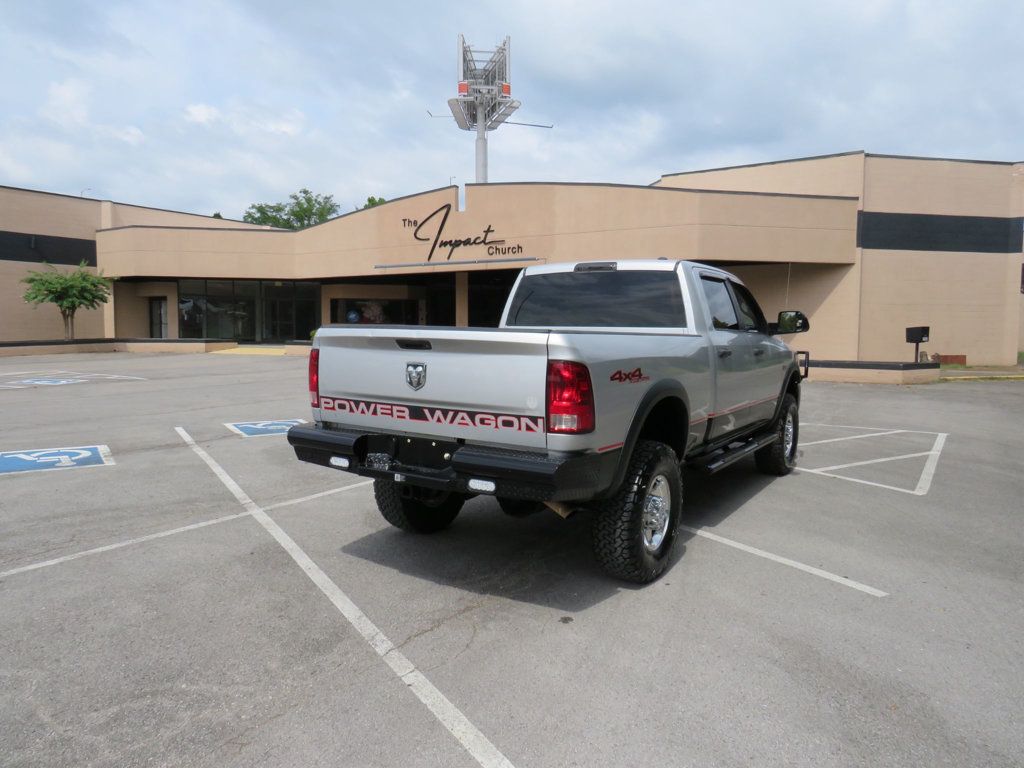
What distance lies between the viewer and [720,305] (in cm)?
587

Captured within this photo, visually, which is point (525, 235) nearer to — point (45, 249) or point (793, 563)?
point (793, 563)

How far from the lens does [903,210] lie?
70.4 feet

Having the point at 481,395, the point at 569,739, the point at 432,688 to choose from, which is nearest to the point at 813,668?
the point at 569,739

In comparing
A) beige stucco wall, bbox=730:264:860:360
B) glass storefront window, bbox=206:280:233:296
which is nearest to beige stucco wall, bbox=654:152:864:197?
beige stucco wall, bbox=730:264:860:360

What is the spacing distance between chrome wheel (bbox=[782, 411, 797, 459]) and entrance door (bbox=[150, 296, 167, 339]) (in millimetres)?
Result: 33137

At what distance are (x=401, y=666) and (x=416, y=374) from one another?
1623 millimetres

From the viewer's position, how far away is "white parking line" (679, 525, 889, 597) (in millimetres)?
4324

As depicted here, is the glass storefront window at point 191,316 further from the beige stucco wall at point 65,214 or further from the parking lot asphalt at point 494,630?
the parking lot asphalt at point 494,630

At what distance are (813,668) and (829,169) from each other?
864 inches

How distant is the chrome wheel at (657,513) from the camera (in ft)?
14.3

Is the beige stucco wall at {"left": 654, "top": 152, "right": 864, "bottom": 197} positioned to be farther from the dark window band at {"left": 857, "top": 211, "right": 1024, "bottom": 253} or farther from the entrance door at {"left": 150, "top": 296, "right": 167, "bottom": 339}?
the entrance door at {"left": 150, "top": 296, "right": 167, "bottom": 339}

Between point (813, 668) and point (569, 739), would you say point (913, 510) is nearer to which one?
point (813, 668)

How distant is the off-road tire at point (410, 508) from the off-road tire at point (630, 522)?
1330 millimetres

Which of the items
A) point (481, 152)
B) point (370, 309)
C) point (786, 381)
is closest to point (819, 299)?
point (786, 381)
